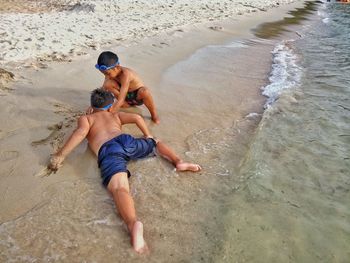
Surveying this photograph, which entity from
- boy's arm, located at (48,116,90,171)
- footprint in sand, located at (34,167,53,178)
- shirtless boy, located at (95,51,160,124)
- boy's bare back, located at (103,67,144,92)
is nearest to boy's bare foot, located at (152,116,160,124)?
shirtless boy, located at (95,51,160,124)

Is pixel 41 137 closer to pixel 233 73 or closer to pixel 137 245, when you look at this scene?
pixel 137 245

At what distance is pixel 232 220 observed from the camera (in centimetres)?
298

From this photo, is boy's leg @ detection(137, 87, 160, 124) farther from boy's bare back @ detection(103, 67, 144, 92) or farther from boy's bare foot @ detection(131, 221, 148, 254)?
boy's bare foot @ detection(131, 221, 148, 254)

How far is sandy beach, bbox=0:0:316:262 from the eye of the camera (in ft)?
8.89

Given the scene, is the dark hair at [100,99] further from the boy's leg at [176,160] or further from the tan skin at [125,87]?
the boy's leg at [176,160]

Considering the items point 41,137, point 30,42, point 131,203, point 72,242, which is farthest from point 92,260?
→ point 30,42

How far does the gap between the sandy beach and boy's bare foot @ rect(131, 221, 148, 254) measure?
7 centimetres

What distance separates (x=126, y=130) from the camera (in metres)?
4.29

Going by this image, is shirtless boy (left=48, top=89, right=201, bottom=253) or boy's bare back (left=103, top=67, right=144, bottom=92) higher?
boy's bare back (left=103, top=67, right=144, bottom=92)

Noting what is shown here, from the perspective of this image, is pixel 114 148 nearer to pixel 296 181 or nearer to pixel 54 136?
pixel 54 136

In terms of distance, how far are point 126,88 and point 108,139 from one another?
103 centimetres

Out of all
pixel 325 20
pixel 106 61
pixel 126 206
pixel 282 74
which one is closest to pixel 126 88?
pixel 106 61

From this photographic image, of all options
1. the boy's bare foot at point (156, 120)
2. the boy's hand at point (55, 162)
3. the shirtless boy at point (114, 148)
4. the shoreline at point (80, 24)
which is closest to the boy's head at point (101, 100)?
the shirtless boy at point (114, 148)

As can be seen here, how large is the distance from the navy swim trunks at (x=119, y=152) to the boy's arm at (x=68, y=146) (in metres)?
0.27
